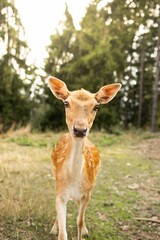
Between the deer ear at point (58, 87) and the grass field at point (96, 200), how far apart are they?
1934 millimetres

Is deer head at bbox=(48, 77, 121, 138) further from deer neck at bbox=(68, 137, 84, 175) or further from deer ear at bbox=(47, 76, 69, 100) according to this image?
deer neck at bbox=(68, 137, 84, 175)

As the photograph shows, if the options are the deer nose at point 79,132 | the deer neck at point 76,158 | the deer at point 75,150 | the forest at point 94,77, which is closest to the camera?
the deer nose at point 79,132

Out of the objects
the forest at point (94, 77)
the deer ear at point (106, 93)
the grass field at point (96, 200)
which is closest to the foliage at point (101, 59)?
the forest at point (94, 77)

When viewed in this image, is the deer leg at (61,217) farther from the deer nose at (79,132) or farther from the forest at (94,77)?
the forest at (94,77)

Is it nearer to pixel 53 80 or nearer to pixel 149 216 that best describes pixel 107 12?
pixel 53 80

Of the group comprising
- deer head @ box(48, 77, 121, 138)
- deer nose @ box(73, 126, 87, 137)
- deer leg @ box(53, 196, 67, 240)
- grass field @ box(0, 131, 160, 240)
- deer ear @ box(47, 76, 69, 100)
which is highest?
deer ear @ box(47, 76, 69, 100)

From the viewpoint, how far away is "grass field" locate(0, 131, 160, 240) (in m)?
5.44

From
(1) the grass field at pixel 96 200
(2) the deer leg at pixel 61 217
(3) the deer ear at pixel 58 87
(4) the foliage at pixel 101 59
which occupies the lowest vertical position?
(1) the grass field at pixel 96 200

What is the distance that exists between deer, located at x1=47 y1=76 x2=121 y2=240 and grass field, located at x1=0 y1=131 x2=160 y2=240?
69 cm

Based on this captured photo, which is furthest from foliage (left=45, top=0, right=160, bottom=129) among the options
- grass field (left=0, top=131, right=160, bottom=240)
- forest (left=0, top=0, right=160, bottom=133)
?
grass field (left=0, top=131, right=160, bottom=240)

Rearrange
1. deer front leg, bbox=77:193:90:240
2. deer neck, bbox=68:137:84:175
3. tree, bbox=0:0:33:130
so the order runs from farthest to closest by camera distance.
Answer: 1. tree, bbox=0:0:33:130
2. deer front leg, bbox=77:193:90:240
3. deer neck, bbox=68:137:84:175

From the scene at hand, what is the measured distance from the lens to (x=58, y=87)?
4711mm

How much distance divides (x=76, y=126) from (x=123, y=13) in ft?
10.7

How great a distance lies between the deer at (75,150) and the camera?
426cm
